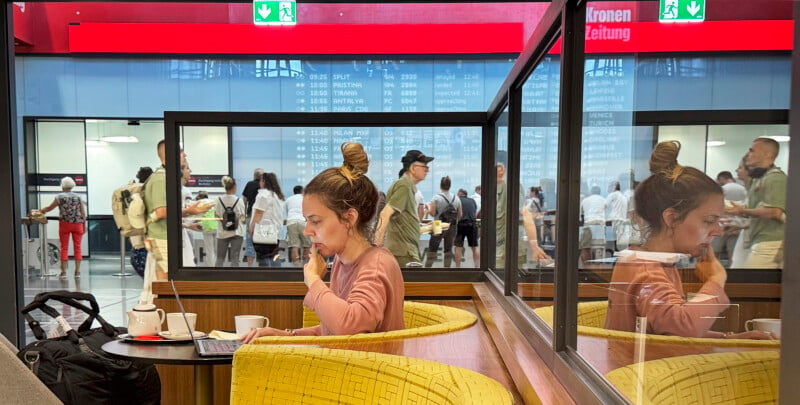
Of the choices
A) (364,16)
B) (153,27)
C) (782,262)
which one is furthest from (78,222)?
→ (782,262)

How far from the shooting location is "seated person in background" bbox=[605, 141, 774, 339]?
0.71m

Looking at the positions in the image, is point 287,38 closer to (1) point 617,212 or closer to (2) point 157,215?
(2) point 157,215

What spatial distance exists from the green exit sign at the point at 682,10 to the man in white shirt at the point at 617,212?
367 millimetres

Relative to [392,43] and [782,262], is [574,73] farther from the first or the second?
[392,43]

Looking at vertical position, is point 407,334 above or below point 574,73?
below

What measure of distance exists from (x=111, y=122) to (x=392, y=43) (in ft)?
18.3

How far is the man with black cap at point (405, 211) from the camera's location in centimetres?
403

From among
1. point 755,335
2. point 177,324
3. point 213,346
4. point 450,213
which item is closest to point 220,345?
point 213,346

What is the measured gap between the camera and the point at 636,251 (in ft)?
3.50

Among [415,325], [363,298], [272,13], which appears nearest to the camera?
[363,298]

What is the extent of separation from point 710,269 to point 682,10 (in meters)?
0.39

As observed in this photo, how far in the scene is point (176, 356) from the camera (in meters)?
2.09

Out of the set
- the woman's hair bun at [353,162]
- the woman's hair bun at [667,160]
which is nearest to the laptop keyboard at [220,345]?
the woman's hair bun at [353,162]

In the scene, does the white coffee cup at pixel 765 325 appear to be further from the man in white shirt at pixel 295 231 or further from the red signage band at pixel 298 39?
the red signage band at pixel 298 39
